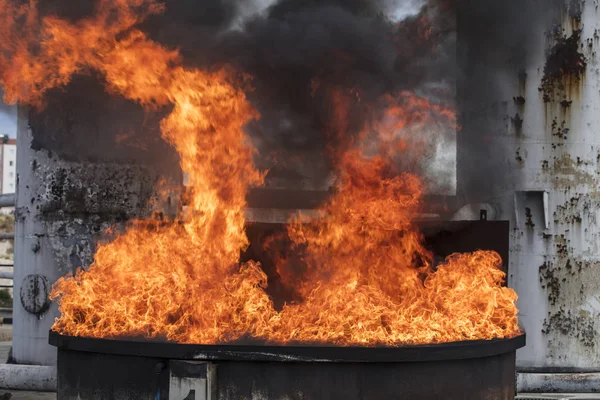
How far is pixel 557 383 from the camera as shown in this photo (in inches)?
335

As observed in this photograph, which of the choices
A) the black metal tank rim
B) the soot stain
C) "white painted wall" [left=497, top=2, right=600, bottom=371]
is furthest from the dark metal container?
the soot stain

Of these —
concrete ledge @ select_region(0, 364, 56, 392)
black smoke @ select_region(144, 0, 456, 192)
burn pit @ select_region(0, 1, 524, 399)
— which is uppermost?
black smoke @ select_region(144, 0, 456, 192)

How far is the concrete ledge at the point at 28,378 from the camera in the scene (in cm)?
882

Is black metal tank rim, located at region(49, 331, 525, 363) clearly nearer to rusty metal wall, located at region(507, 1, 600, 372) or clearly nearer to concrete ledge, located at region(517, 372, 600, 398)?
concrete ledge, located at region(517, 372, 600, 398)

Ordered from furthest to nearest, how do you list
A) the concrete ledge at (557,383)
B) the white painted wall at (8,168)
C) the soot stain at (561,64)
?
the white painted wall at (8,168)
the soot stain at (561,64)
the concrete ledge at (557,383)

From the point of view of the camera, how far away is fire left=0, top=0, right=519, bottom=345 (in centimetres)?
629

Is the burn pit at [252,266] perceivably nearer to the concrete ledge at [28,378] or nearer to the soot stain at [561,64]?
the soot stain at [561,64]

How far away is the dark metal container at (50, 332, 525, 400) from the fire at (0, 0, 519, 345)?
349 mm

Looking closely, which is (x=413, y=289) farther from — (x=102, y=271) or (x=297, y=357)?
(x=102, y=271)

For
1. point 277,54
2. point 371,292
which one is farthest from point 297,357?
point 277,54

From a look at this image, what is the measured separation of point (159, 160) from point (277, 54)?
2.44 m

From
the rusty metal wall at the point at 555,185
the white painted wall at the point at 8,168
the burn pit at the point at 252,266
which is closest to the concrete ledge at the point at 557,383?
the rusty metal wall at the point at 555,185

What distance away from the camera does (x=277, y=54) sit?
7.26m

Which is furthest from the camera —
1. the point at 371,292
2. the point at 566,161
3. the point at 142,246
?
the point at 566,161
